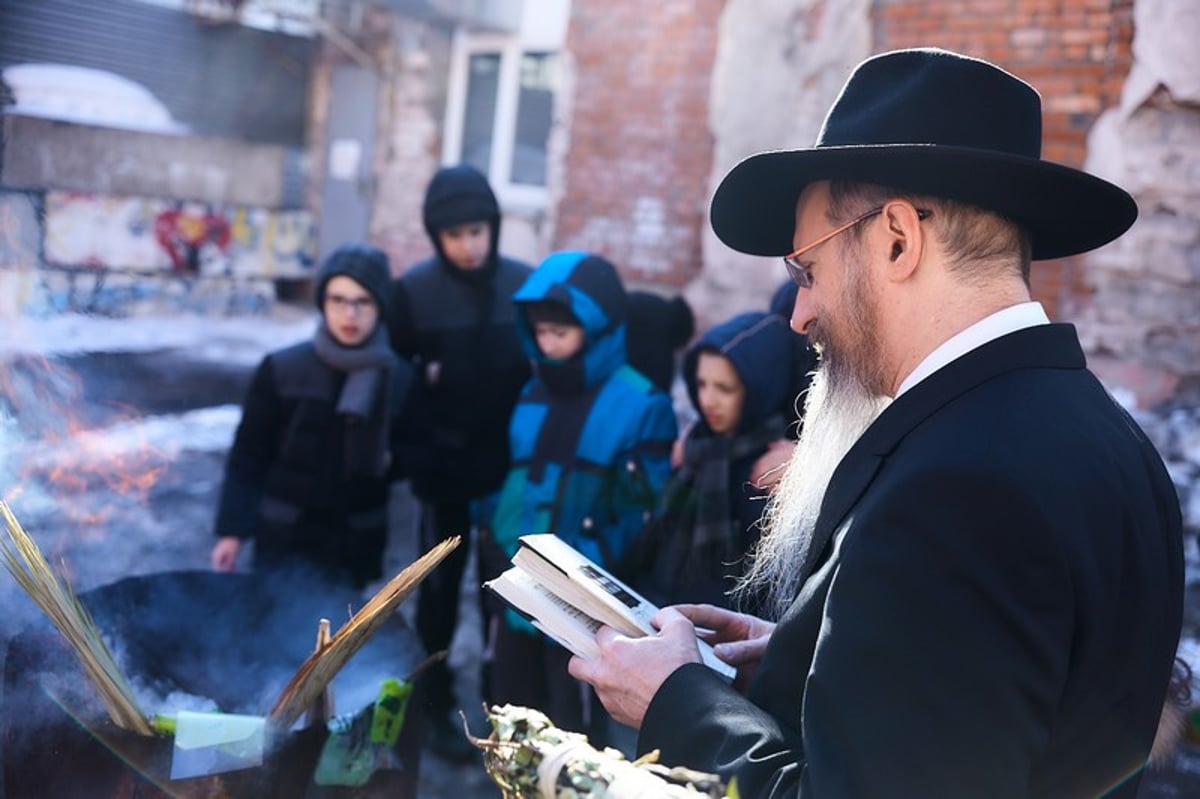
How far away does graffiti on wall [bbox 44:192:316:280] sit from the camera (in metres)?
11.0

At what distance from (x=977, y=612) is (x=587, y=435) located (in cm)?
278

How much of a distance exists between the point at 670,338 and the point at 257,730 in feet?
10.5

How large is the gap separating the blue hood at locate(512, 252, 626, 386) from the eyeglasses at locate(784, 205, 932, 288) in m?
2.23

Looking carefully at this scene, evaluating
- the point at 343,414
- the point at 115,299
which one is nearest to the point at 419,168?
the point at 115,299

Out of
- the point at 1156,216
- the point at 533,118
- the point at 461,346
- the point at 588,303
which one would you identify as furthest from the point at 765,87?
the point at 588,303

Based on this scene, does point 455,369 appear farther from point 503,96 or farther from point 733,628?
point 503,96

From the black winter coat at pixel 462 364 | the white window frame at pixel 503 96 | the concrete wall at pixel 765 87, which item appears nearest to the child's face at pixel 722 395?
the black winter coat at pixel 462 364

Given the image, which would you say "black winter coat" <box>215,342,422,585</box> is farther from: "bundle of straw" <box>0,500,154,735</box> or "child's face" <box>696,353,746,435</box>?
"bundle of straw" <box>0,500,154,735</box>

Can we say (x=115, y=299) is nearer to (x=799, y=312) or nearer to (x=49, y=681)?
(x=49, y=681)

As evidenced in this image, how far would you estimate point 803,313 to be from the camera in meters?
1.83

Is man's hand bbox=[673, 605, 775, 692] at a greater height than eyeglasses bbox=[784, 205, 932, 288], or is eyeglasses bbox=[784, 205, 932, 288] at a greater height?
eyeglasses bbox=[784, 205, 932, 288]

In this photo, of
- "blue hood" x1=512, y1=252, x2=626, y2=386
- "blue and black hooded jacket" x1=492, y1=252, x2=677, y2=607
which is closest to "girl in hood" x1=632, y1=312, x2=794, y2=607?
"blue and black hooded jacket" x1=492, y1=252, x2=677, y2=607

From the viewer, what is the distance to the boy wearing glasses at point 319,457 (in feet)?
13.6

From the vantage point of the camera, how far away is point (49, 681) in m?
2.43
